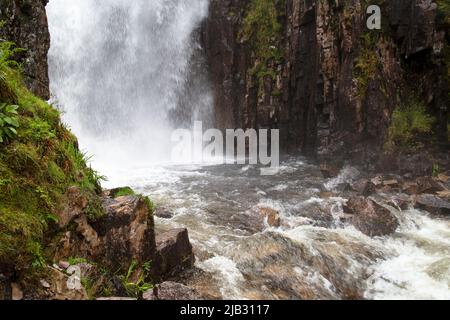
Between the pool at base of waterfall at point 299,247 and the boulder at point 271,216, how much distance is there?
0.13 m

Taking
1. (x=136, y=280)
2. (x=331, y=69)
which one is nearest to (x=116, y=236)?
(x=136, y=280)

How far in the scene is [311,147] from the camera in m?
18.3

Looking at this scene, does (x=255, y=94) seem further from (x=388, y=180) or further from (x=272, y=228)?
(x=272, y=228)

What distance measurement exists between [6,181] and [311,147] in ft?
52.1

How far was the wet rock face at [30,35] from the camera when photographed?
755cm

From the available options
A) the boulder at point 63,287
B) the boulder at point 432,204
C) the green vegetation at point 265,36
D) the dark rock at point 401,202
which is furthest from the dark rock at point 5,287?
the green vegetation at point 265,36

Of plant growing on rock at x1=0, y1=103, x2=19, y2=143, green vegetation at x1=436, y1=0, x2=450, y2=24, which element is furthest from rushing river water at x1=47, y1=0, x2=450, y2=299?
green vegetation at x1=436, y1=0, x2=450, y2=24

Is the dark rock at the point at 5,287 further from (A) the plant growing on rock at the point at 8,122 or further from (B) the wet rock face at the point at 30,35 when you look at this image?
(B) the wet rock face at the point at 30,35

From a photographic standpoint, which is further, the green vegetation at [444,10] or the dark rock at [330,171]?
the dark rock at [330,171]

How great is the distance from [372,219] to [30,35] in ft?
30.3

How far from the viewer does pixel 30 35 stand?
26.9 ft

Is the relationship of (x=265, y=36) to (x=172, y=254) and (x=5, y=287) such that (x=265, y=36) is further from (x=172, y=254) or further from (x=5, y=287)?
(x=5, y=287)

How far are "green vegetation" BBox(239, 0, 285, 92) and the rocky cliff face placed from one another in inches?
2.2

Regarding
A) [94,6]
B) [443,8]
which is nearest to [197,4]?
[94,6]
